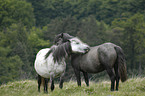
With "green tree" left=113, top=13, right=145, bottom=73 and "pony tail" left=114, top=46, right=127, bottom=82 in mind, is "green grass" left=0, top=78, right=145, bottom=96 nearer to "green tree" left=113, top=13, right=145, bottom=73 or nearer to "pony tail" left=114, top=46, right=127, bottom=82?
"pony tail" left=114, top=46, right=127, bottom=82

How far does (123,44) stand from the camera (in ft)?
128

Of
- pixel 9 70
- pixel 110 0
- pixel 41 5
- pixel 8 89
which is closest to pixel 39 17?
pixel 41 5

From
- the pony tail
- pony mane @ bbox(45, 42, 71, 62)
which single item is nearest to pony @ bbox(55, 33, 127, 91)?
the pony tail

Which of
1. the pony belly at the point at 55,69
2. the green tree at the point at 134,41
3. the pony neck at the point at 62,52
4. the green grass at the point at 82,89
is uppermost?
the pony neck at the point at 62,52

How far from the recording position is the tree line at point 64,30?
36312 millimetres

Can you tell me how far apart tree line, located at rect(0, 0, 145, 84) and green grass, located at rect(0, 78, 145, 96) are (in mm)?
13668

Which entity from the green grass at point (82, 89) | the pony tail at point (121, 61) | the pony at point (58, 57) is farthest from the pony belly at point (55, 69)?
the pony tail at point (121, 61)

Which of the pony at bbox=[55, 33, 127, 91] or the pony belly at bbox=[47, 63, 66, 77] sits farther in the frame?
the pony belly at bbox=[47, 63, 66, 77]

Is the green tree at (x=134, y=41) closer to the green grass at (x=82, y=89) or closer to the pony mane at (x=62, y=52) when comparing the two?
the green grass at (x=82, y=89)

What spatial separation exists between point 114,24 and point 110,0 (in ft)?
45.2

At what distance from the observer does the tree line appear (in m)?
36.3

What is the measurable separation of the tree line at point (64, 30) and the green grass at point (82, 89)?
13.7 meters

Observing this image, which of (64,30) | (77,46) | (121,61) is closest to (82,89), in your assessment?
(77,46)

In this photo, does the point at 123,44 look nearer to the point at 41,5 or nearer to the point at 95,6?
the point at 95,6
